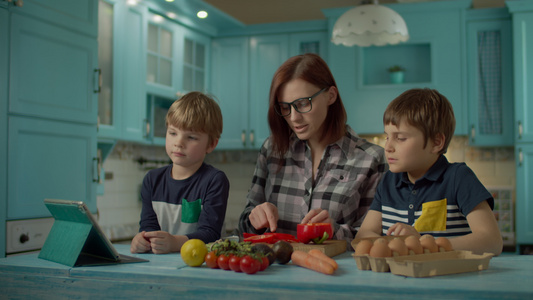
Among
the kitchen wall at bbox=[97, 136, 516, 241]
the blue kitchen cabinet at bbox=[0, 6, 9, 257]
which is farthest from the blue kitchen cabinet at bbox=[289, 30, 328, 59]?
the blue kitchen cabinet at bbox=[0, 6, 9, 257]

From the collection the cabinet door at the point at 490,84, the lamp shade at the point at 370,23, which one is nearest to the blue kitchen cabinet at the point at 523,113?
the cabinet door at the point at 490,84

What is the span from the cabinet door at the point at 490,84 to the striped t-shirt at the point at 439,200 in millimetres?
Result: 2913

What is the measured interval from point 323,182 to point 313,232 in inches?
19.4

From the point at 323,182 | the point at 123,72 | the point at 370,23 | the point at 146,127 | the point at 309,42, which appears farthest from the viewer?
the point at 309,42

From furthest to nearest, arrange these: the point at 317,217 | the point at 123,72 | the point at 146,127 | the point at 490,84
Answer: the point at 490,84, the point at 146,127, the point at 123,72, the point at 317,217

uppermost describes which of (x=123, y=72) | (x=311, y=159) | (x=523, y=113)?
(x=123, y=72)

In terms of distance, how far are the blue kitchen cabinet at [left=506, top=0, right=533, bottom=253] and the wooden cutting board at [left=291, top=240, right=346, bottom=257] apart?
306 cm

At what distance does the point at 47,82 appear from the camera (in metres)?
2.61

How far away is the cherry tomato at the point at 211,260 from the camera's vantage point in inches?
44.9

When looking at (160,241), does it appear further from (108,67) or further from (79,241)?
(108,67)

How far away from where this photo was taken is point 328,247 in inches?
51.8

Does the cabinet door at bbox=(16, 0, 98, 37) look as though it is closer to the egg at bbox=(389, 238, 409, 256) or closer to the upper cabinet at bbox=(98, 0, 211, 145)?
the upper cabinet at bbox=(98, 0, 211, 145)

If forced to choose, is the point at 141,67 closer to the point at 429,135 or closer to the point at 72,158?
the point at 72,158

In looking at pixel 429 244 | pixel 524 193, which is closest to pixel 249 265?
pixel 429 244
